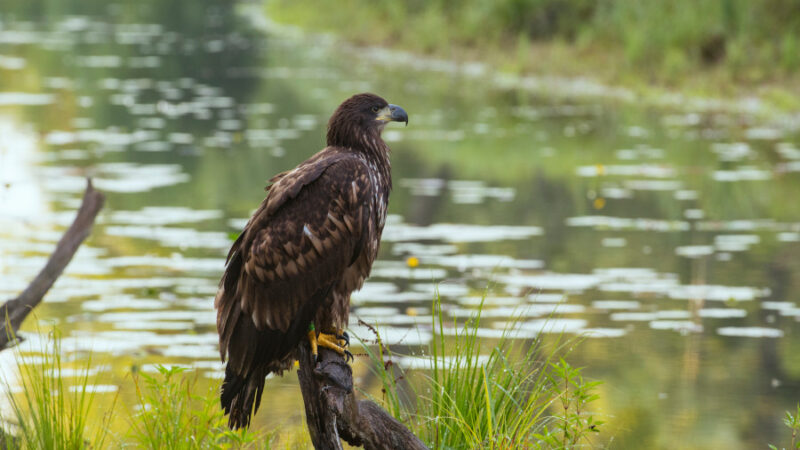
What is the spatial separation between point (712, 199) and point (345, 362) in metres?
9.72

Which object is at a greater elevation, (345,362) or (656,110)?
(345,362)

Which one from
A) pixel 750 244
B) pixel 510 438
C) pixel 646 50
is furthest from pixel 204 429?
pixel 646 50

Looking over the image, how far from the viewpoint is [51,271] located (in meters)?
6.75

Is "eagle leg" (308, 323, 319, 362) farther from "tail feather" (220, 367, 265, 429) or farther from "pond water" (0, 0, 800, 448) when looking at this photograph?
"pond water" (0, 0, 800, 448)

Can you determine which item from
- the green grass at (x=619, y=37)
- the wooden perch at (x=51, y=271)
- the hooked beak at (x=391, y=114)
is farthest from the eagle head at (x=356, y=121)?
the green grass at (x=619, y=37)

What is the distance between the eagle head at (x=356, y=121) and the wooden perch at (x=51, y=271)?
1.70m

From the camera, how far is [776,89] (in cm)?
2081

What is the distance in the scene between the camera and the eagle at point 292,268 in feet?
16.8

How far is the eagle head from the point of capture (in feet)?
17.9

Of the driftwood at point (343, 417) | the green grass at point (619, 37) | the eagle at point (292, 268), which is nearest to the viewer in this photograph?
the driftwood at point (343, 417)

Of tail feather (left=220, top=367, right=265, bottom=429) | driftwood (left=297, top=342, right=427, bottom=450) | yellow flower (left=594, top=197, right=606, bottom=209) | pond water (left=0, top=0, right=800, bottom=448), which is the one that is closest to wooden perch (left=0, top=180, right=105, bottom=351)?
pond water (left=0, top=0, right=800, bottom=448)

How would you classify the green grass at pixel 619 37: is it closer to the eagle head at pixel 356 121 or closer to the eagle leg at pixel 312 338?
the eagle head at pixel 356 121

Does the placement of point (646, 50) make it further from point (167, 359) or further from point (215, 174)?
point (167, 359)

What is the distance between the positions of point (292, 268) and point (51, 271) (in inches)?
79.2
